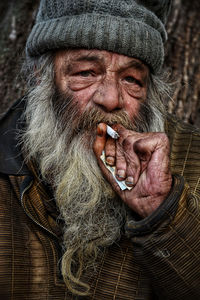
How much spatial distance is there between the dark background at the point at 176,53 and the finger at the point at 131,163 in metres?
1.45

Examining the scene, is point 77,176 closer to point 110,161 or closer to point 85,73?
point 110,161

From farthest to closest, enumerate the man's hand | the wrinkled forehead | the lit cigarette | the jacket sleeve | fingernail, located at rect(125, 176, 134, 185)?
the wrinkled forehead < the lit cigarette < fingernail, located at rect(125, 176, 134, 185) < the man's hand < the jacket sleeve

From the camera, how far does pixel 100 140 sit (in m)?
2.37

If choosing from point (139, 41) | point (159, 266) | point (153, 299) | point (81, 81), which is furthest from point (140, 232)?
point (139, 41)

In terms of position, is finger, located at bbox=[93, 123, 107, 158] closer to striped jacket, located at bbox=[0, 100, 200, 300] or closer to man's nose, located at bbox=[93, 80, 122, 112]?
man's nose, located at bbox=[93, 80, 122, 112]

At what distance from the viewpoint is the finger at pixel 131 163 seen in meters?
2.15

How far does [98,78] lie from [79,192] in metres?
0.78

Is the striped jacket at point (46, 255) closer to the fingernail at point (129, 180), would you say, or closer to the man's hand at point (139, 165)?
the man's hand at point (139, 165)

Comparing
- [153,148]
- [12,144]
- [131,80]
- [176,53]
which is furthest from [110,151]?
[176,53]

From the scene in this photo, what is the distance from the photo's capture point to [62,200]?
2455 mm

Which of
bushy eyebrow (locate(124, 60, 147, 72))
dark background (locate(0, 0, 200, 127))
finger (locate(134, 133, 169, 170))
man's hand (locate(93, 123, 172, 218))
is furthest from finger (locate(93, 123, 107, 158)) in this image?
dark background (locate(0, 0, 200, 127))

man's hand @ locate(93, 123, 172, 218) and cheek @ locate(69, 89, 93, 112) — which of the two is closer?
man's hand @ locate(93, 123, 172, 218)

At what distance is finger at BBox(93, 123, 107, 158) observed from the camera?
2355mm

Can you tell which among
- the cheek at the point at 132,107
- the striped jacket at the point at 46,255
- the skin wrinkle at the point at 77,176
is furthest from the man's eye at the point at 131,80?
the striped jacket at the point at 46,255
